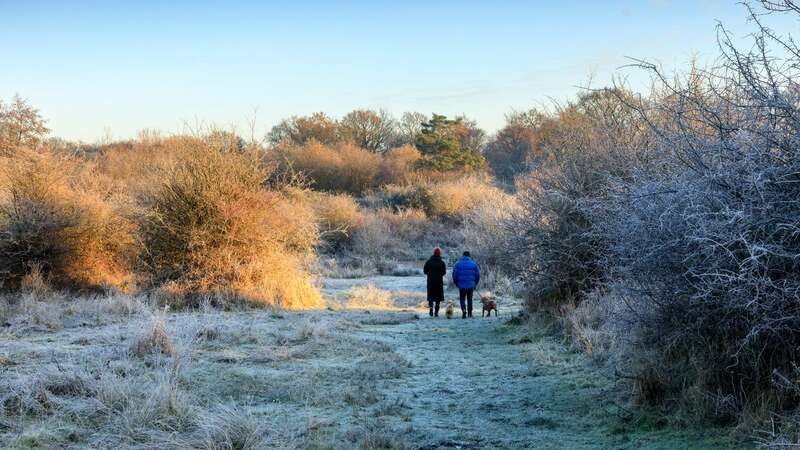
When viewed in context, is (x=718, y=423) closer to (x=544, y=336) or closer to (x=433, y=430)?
(x=433, y=430)

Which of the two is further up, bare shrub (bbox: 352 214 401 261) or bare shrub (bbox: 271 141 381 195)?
bare shrub (bbox: 271 141 381 195)

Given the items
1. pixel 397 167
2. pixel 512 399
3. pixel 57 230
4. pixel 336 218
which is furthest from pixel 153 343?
pixel 397 167

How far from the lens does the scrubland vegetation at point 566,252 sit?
490cm

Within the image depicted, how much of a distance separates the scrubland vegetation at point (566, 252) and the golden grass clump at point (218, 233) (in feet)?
0.15

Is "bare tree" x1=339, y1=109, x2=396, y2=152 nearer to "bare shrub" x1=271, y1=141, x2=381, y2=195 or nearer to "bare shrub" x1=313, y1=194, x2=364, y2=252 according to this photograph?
"bare shrub" x1=271, y1=141, x2=381, y2=195

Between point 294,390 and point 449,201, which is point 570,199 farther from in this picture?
point 449,201

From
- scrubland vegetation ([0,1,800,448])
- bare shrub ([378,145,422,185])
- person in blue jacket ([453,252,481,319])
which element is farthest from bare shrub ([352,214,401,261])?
person in blue jacket ([453,252,481,319])

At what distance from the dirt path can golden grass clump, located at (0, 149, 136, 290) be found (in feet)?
28.0

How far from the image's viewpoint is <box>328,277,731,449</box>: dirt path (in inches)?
222

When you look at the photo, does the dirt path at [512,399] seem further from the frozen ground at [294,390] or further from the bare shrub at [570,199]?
the bare shrub at [570,199]

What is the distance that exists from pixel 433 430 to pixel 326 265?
24156mm

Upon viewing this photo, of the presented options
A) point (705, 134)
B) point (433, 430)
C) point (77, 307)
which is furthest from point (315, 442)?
point (77, 307)

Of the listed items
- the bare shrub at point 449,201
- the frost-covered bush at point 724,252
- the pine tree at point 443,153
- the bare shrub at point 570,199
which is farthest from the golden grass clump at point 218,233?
the pine tree at point 443,153

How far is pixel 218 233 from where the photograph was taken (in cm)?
1516
